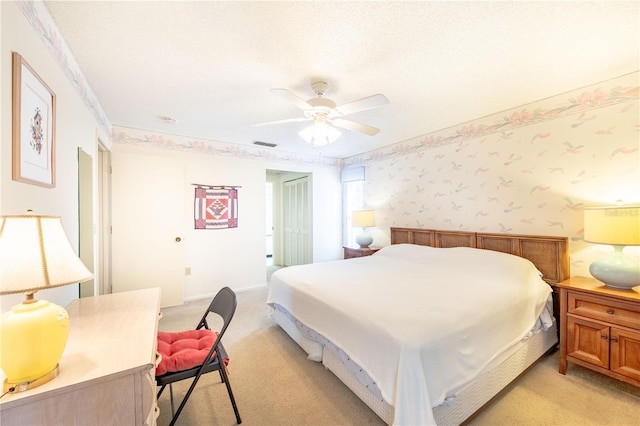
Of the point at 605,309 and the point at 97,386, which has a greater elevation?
the point at 97,386

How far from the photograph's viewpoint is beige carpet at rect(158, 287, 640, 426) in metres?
1.65

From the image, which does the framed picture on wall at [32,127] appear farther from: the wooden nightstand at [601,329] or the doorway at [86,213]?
the wooden nightstand at [601,329]

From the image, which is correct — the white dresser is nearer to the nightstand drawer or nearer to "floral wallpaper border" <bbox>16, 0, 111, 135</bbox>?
"floral wallpaper border" <bbox>16, 0, 111, 135</bbox>

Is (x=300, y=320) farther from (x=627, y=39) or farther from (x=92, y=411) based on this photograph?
(x=627, y=39)

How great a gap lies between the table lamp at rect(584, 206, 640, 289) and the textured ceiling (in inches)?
43.8

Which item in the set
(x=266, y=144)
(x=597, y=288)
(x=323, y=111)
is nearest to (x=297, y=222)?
(x=266, y=144)

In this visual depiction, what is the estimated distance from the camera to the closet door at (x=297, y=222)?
5.12m

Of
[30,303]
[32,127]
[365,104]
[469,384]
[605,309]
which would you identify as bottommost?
[469,384]

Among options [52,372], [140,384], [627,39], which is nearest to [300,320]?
[140,384]

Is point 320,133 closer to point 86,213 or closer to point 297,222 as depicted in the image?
point 86,213

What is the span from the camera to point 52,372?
87cm

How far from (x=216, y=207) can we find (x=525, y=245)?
3888 mm

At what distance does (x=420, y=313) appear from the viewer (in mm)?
1650

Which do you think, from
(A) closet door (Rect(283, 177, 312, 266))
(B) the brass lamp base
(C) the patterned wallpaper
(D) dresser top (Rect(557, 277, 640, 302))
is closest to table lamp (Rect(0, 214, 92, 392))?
(B) the brass lamp base
